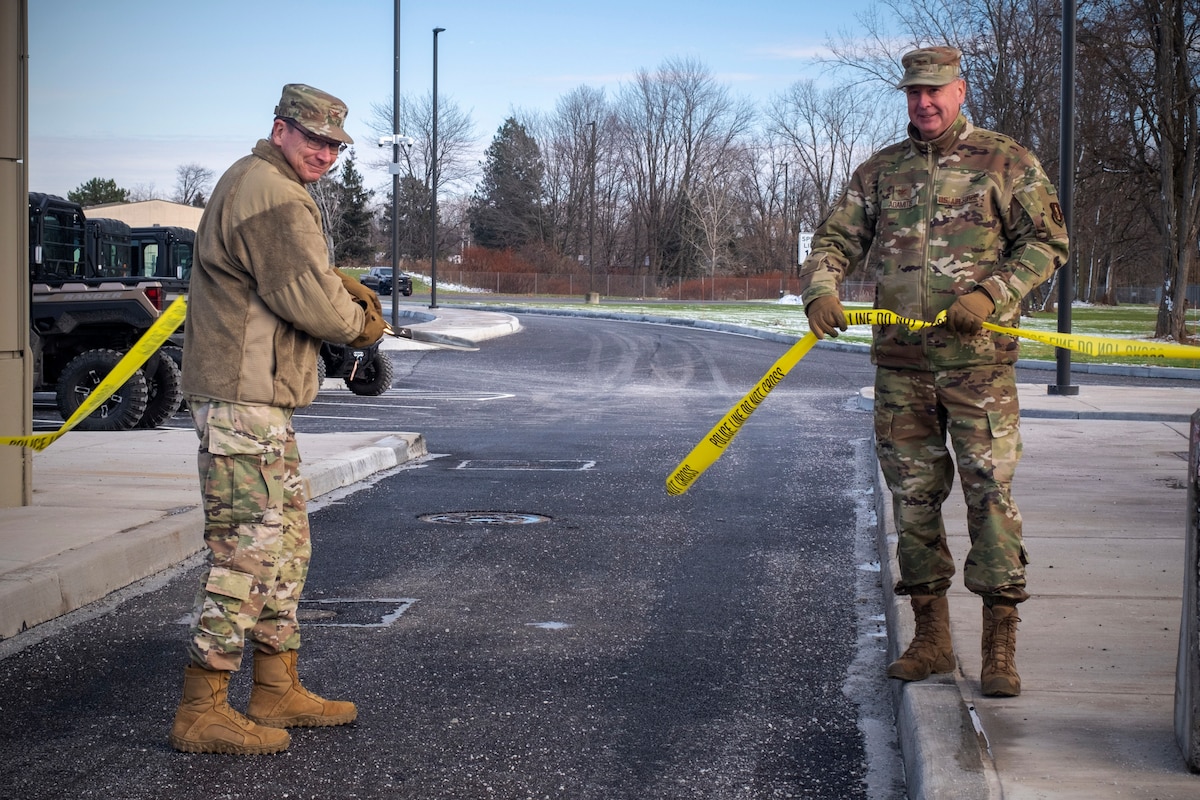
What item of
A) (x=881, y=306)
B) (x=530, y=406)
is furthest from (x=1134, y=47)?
(x=881, y=306)

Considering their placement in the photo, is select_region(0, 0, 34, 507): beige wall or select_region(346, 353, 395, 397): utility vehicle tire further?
select_region(346, 353, 395, 397): utility vehicle tire

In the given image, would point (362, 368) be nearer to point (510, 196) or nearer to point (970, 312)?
point (970, 312)

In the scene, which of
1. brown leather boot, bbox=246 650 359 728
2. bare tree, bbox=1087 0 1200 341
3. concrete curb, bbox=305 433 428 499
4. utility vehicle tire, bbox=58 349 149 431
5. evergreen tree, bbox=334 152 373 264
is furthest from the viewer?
evergreen tree, bbox=334 152 373 264

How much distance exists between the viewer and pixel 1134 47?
28.2 m

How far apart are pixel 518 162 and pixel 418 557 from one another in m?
87.3

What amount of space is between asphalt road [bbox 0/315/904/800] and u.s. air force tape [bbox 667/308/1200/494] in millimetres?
803

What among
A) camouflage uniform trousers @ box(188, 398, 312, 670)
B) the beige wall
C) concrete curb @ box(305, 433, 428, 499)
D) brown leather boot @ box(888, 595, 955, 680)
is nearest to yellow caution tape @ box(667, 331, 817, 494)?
brown leather boot @ box(888, 595, 955, 680)

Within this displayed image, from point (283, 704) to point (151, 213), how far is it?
253 ft

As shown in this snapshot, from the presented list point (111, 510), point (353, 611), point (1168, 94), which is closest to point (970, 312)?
point (353, 611)

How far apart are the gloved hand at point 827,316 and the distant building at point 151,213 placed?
72.4 meters

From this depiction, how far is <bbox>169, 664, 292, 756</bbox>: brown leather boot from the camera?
4191 millimetres

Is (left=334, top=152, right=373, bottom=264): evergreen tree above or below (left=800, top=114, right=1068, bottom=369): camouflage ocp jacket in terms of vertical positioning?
above

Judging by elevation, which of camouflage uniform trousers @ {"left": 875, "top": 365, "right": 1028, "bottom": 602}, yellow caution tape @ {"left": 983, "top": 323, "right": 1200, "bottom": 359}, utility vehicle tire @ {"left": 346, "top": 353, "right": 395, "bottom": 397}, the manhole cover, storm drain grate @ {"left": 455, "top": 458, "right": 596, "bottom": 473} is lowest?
the manhole cover

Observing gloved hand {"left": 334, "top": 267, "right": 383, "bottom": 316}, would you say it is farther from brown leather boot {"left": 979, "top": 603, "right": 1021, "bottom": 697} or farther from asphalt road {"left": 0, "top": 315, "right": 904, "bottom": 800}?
brown leather boot {"left": 979, "top": 603, "right": 1021, "bottom": 697}
